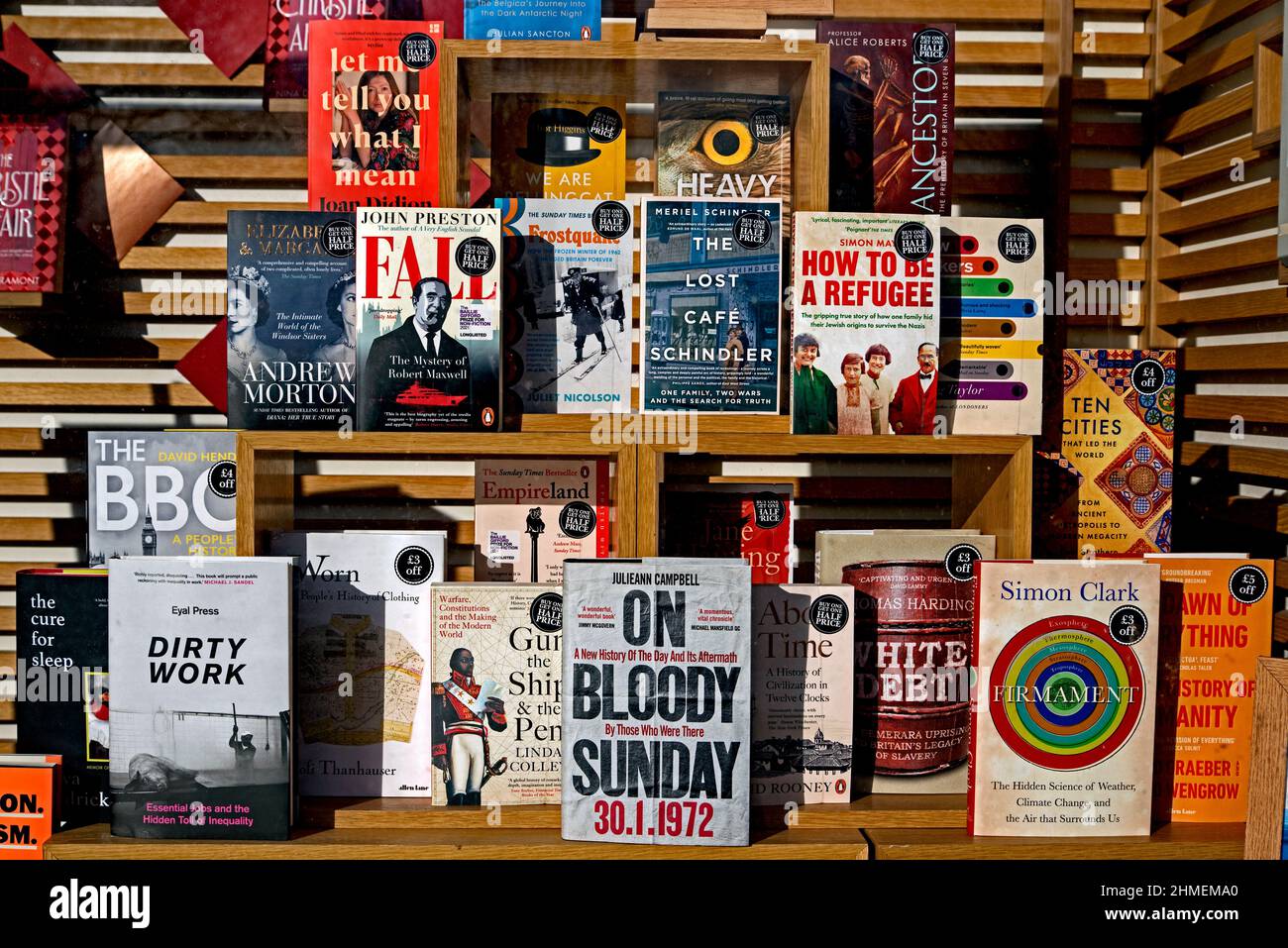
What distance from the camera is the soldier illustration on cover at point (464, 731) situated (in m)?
1.72

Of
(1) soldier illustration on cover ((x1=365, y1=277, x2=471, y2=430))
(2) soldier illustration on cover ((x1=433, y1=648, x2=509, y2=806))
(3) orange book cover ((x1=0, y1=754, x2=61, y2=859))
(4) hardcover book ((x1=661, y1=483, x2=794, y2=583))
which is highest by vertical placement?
(1) soldier illustration on cover ((x1=365, y1=277, x2=471, y2=430))

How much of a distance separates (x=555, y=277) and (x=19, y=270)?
153 centimetres

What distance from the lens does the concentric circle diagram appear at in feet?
5.53

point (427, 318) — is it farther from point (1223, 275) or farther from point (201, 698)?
point (1223, 275)

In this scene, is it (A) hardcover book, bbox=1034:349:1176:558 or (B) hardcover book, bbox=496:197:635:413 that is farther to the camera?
(A) hardcover book, bbox=1034:349:1176:558

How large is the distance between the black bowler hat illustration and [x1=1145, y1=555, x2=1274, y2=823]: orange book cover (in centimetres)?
125

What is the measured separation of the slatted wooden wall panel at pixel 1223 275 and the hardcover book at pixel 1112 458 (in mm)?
376

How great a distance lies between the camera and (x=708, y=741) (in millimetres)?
1616

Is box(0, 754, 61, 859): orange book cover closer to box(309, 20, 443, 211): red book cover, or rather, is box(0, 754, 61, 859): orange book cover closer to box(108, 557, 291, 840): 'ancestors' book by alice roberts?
box(108, 557, 291, 840): 'ancestors' book by alice roberts

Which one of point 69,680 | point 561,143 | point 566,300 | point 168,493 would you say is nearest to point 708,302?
point 566,300

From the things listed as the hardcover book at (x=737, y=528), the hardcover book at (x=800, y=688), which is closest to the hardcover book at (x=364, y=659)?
the hardcover book at (x=737, y=528)

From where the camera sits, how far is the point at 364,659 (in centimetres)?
174

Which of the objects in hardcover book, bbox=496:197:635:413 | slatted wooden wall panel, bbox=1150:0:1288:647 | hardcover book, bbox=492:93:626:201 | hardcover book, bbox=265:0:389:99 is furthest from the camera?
hardcover book, bbox=265:0:389:99

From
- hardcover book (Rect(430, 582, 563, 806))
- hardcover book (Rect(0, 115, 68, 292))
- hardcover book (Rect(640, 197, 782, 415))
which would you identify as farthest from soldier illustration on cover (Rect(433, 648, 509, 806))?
hardcover book (Rect(0, 115, 68, 292))
